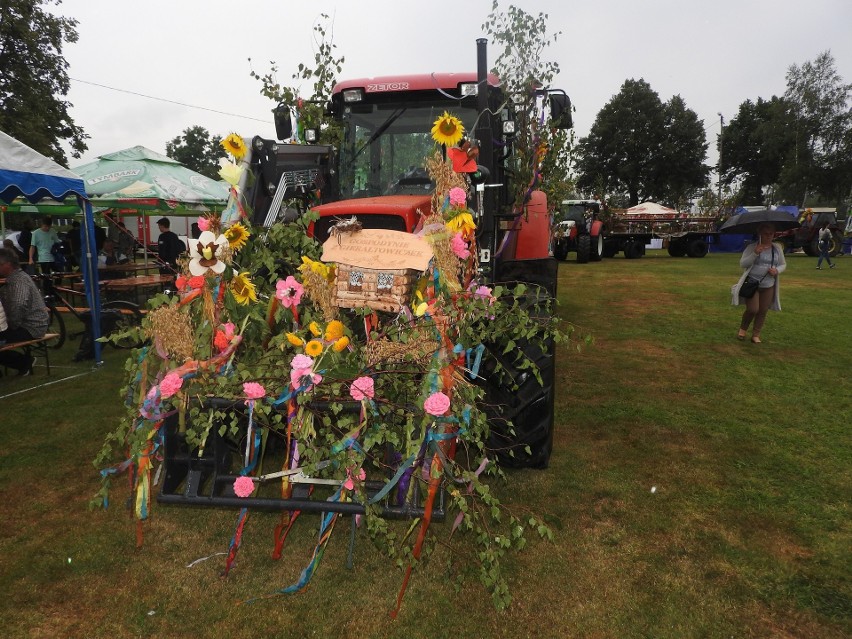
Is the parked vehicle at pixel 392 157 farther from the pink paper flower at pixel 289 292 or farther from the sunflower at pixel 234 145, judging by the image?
the pink paper flower at pixel 289 292

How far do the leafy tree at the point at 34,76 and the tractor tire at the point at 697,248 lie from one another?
84.1 ft

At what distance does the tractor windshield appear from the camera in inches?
179

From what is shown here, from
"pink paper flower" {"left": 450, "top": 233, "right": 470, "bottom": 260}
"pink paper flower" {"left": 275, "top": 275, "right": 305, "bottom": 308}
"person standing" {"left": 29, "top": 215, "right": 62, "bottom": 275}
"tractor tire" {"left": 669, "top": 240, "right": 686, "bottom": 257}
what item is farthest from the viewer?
"tractor tire" {"left": 669, "top": 240, "right": 686, "bottom": 257}

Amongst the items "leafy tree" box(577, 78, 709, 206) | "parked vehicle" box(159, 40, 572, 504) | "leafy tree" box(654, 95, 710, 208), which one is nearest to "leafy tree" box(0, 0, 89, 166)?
"parked vehicle" box(159, 40, 572, 504)

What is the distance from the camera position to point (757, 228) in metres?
7.29

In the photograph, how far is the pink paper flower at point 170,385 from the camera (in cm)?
257

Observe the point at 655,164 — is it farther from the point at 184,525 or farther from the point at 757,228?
the point at 184,525

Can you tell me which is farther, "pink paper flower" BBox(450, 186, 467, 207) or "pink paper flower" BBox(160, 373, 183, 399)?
"pink paper flower" BBox(450, 186, 467, 207)

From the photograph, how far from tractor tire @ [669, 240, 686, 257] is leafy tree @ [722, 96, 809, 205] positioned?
29.5 meters

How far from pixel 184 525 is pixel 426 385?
1940 mm

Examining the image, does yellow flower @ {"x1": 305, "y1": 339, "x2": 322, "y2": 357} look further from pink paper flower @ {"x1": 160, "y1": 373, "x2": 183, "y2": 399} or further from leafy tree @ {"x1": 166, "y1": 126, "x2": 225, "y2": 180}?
leafy tree @ {"x1": 166, "y1": 126, "x2": 225, "y2": 180}

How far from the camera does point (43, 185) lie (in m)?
5.89

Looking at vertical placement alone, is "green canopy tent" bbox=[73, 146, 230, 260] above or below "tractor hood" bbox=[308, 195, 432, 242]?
above

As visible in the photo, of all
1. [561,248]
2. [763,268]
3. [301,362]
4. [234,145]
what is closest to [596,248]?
[561,248]
